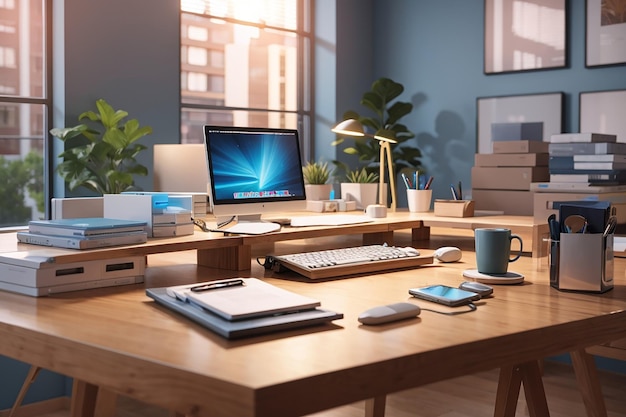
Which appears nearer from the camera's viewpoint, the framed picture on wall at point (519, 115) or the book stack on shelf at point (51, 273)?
the book stack on shelf at point (51, 273)

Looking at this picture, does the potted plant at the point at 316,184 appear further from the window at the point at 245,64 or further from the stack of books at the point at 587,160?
the window at the point at 245,64

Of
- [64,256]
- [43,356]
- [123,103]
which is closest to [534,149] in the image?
[123,103]

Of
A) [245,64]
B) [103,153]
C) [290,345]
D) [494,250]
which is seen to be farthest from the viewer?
[245,64]

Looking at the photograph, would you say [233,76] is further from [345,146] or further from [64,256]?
[64,256]

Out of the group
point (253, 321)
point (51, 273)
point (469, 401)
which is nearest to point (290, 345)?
point (253, 321)

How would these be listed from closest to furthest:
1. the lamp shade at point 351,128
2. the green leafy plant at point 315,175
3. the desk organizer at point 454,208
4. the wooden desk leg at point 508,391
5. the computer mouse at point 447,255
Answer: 1. the wooden desk leg at point 508,391
2. the computer mouse at point 447,255
3. the desk organizer at point 454,208
4. the lamp shade at point 351,128
5. the green leafy plant at point 315,175

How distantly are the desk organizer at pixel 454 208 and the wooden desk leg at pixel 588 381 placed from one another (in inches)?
29.0

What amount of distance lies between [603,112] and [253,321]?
3935mm

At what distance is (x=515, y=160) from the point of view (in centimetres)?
385

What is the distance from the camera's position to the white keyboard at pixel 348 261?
2.03 m

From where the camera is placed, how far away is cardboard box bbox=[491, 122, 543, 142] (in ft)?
16.6

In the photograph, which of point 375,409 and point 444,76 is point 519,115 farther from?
point 375,409

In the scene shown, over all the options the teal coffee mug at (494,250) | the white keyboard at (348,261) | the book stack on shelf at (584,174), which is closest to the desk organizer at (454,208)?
the book stack on shelf at (584,174)

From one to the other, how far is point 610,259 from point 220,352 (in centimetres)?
103
